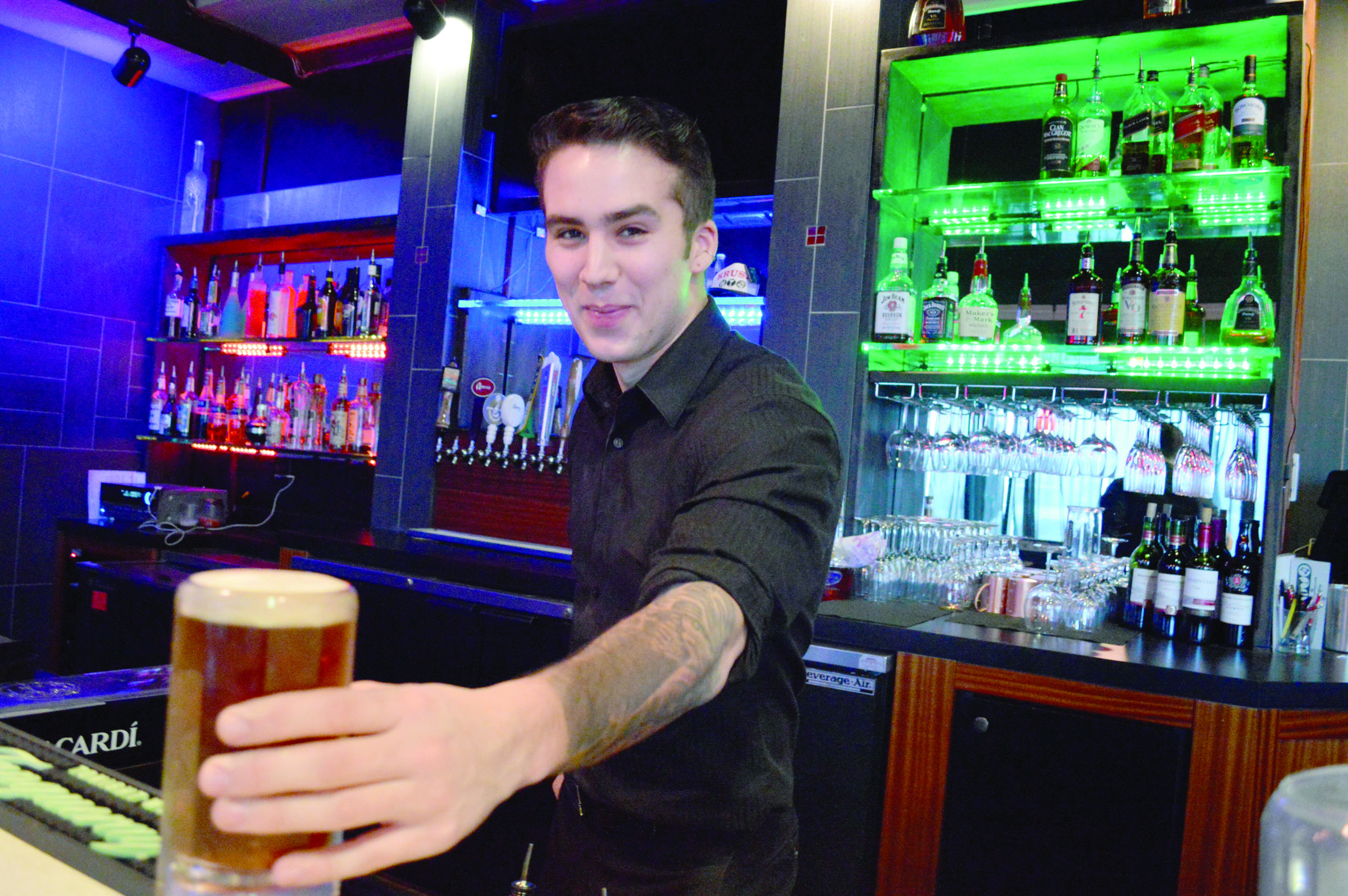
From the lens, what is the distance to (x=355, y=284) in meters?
4.65

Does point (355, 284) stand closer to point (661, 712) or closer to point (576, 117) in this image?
point (576, 117)

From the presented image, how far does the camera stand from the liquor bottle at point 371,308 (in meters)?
4.50

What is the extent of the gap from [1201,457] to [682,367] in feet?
6.55

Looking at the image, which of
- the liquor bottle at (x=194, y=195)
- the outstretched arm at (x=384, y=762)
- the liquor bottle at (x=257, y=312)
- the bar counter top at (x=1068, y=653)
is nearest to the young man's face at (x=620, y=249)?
the outstretched arm at (x=384, y=762)

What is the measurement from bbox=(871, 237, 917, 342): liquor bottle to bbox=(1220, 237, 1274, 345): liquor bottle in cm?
85

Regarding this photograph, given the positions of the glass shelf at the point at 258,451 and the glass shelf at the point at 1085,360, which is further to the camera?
the glass shelf at the point at 258,451

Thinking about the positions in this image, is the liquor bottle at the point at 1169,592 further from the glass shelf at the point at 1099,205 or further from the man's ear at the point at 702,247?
the man's ear at the point at 702,247

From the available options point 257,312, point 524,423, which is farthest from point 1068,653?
point 257,312

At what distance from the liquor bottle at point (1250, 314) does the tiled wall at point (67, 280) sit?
508cm

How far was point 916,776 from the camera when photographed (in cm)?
236

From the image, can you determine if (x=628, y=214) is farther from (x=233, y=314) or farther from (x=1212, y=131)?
(x=233, y=314)

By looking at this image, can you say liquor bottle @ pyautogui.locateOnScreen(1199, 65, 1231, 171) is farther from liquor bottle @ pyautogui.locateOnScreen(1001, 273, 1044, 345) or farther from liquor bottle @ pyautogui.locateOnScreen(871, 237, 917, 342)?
liquor bottle @ pyautogui.locateOnScreen(871, 237, 917, 342)

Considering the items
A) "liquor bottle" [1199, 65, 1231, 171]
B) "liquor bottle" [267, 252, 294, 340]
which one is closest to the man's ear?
"liquor bottle" [1199, 65, 1231, 171]

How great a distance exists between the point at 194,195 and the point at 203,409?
1232mm
